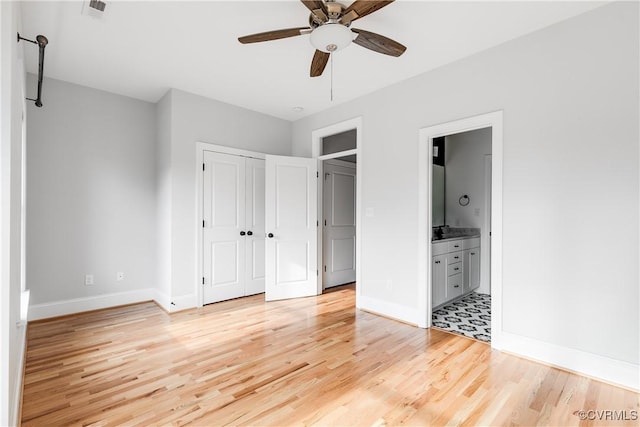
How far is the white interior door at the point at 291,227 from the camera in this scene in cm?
426

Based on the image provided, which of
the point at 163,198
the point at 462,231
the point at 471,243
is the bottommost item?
the point at 471,243

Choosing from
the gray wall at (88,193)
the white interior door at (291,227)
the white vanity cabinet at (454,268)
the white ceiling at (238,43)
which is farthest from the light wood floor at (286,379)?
the white ceiling at (238,43)

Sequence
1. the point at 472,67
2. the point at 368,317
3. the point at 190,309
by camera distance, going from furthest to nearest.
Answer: the point at 190,309 → the point at 368,317 → the point at 472,67

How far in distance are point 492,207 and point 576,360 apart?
127cm

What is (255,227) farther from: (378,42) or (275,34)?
(378,42)

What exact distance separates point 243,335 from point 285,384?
39.4 inches

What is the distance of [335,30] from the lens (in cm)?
205

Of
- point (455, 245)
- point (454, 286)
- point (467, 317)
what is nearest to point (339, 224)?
point (455, 245)

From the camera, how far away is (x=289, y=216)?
4383mm

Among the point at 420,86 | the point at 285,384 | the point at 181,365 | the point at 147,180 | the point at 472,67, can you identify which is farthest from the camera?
the point at 147,180

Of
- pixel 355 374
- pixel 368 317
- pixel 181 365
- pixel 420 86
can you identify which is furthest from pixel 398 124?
pixel 181 365

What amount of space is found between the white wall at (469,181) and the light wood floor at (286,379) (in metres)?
2.27

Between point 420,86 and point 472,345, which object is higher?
point 420,86

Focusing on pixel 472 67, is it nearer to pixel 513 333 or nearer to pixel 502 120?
pixel 502 120
